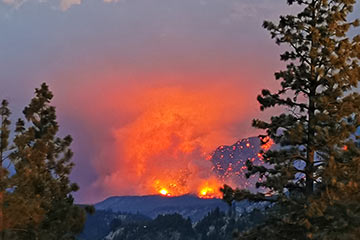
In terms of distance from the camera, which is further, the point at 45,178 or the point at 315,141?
the point at 45,178

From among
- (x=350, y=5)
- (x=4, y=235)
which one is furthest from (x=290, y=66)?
(x=4, y=235)

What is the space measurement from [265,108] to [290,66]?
2.48 m

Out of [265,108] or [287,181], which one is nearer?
[287,181]

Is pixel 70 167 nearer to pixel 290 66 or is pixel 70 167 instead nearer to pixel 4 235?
pixel 4 235

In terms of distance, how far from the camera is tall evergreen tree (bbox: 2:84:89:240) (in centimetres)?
3634

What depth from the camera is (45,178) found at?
132ft

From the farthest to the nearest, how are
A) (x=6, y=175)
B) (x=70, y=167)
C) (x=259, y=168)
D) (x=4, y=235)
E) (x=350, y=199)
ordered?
(x=70, y=167), (x=4, y=235), (x=6, y=175), (x=259, y=168), (x=350, y=199)

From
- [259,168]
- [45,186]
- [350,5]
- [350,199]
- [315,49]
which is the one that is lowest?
[350,199]

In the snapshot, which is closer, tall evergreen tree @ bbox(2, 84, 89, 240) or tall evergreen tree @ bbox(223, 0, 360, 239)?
tall evergreen tree @ bbox(223, 0, 360, 239)

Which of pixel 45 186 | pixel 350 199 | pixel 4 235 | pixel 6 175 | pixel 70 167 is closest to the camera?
pixel 350 199

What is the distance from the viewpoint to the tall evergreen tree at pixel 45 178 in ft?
119

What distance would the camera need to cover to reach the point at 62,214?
40406 millimetres

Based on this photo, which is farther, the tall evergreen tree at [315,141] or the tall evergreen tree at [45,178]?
the tall evergreen tree at [45,178]

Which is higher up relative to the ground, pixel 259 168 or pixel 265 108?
pixel 265 108
